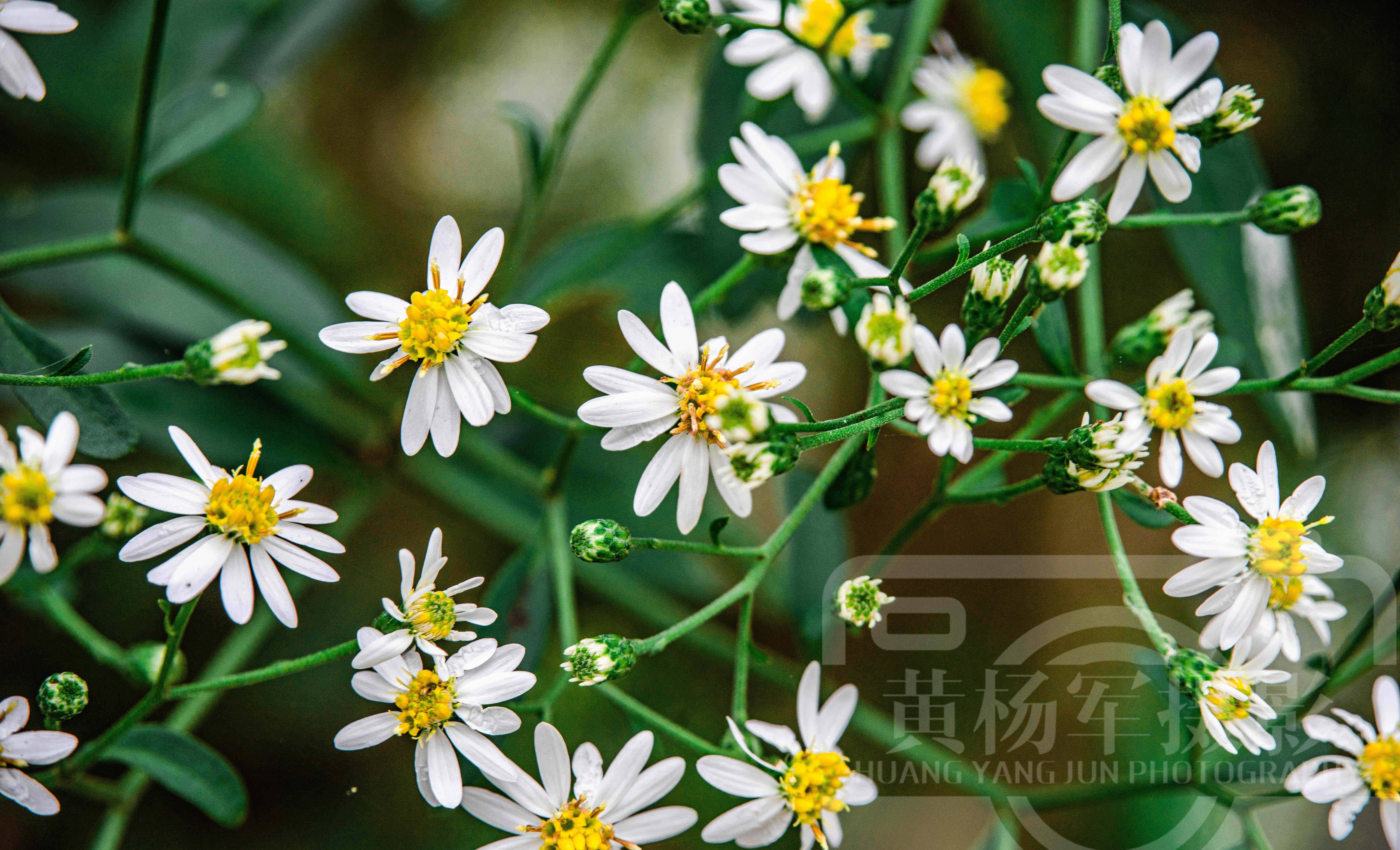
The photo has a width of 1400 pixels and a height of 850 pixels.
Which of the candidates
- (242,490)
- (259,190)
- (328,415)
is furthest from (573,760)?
(259,190)

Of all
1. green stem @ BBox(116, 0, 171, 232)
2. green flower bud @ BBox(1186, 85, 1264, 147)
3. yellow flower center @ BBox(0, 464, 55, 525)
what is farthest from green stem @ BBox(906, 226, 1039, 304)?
green stem @ BBox(116, 0, 171, 232)

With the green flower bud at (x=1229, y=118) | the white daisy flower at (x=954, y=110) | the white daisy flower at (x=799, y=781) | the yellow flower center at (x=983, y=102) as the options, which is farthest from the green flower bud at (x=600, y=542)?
the yellow flower center at (x=983, y=102)

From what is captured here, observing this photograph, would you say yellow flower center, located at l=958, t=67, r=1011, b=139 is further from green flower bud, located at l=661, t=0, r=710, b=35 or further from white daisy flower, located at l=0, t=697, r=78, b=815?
white daisy flower, located at l=0, t=697, r=78, b=815

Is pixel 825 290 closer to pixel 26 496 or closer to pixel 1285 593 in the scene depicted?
pixel 1285 593

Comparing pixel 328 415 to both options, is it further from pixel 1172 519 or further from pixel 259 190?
pixel 1172 519

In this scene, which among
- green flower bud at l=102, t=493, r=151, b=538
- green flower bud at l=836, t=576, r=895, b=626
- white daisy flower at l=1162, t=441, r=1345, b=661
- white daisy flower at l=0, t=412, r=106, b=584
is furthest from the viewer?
green flower bud at l=102, t=493, r=151, b=538

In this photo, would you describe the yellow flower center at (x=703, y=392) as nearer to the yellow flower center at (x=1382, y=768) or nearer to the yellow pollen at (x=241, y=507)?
the yellow pollen at (x=241, y=507)

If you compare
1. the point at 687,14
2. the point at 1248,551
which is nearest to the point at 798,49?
the point at 687,14
